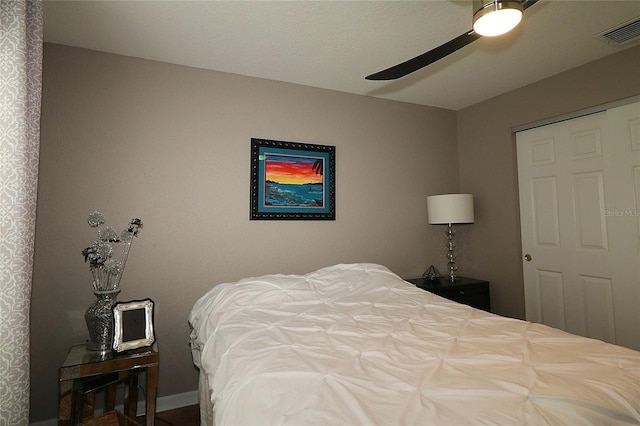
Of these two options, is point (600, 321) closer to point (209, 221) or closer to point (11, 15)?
point (209, 221)

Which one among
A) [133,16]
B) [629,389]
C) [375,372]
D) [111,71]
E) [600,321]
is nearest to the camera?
[629,389]

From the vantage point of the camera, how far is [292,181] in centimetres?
281

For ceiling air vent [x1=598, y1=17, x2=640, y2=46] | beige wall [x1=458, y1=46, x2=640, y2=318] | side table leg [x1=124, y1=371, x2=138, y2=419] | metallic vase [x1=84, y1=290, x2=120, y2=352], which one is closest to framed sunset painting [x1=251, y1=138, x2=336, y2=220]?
metallic vase [x1=84, y1=290, x2=120, y2=352]

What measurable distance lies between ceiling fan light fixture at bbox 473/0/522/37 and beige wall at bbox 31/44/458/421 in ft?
5.57

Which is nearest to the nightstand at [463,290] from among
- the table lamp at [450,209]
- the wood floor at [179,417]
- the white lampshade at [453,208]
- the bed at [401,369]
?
the table lamp at [450,209]

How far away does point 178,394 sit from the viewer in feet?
7.85

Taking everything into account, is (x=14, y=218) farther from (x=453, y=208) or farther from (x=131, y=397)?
(x=453, y=208)

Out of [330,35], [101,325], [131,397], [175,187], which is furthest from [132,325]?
[330,35]

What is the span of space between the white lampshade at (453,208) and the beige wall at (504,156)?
1.21ft

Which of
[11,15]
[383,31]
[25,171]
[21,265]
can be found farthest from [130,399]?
[383,31]

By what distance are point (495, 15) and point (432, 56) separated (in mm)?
325

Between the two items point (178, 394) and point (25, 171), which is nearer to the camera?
point (25, 171)

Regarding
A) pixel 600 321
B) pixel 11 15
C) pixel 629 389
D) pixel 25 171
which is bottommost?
pixel 600 321

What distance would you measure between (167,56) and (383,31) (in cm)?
151
